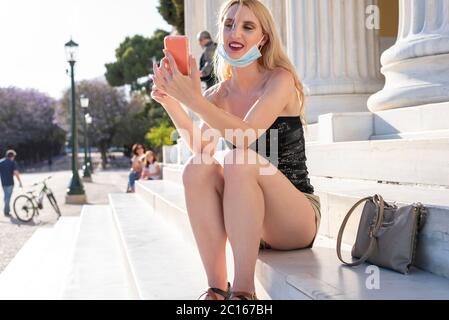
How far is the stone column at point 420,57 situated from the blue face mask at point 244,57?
201 cm

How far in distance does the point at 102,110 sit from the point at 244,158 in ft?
169

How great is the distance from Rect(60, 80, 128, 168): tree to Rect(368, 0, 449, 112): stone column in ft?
158

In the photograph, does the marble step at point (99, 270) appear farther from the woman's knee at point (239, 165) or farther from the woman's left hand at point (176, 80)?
the woman's left hand at point (176, 80)

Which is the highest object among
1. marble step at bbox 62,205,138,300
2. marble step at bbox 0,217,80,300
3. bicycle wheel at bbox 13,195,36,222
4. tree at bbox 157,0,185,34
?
tree at bbox 157,0,185,34

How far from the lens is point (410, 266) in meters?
2.38

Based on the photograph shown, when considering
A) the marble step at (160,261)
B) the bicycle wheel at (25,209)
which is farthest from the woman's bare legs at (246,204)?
the bicycle wheel at (25,209)

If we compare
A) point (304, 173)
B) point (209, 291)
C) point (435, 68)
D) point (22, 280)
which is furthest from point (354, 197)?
point (22, 280)

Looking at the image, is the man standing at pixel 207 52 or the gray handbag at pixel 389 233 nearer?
the gray handbag at pixel 389 233

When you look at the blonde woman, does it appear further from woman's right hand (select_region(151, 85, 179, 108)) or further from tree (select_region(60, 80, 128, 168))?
tree (select_region(60, 80, 128, 168))

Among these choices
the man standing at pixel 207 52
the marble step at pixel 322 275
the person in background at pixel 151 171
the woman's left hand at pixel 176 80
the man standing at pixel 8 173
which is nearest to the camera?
the marble step at pixel 322 275

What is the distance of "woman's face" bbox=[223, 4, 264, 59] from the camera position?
259 centimetres

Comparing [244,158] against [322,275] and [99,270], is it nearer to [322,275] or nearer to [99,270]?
[322,275]

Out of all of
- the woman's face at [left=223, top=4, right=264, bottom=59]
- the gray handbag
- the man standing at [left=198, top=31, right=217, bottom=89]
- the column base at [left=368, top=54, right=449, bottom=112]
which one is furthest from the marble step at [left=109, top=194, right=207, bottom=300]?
the man standing at [left=198, top=31, right=217, bottom=89]

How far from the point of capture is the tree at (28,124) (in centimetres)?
5656
